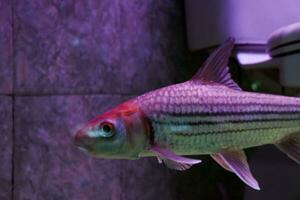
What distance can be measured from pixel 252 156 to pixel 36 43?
2.43 ft

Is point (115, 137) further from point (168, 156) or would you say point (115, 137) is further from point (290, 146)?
point (290, 146)

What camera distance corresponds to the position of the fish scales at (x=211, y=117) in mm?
666

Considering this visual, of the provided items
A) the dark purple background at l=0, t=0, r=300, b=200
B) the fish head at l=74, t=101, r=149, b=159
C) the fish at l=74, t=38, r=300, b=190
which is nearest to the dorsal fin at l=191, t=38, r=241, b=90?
the fish at l=74, t=38, r=300, b=190

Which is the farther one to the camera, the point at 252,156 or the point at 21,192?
the point at 252,156

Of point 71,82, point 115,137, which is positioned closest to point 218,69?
point 115,137

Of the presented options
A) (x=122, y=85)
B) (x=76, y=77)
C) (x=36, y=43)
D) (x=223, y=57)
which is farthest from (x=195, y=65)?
(x=223, y=57)

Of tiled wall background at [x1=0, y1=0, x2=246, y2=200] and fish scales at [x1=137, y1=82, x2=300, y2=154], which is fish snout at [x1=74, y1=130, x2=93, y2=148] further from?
tiled wall background at [x1=0, y1=0, x2=246, y2=200]

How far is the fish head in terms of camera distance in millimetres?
640

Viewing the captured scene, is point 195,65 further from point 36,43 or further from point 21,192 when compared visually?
point 21,192

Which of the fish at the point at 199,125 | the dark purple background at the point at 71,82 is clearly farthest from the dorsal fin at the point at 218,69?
the dark purple background at the point at 71,82

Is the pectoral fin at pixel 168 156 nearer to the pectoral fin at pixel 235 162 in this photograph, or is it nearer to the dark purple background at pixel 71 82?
the pectoral fin at pixel 235 162

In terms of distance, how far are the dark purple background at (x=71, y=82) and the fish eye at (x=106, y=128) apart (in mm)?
849

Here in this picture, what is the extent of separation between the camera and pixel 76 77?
153 centimetres

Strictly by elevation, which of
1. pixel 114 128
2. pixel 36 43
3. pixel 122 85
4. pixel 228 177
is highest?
pixel 36 43
